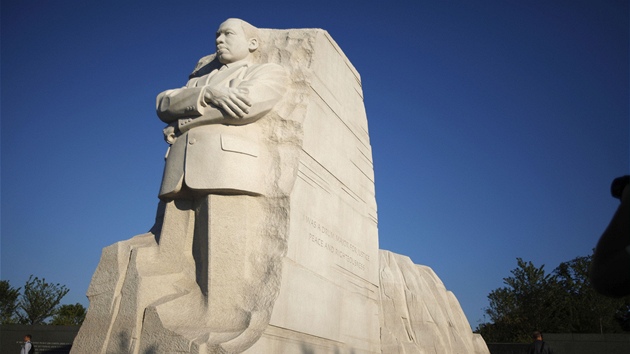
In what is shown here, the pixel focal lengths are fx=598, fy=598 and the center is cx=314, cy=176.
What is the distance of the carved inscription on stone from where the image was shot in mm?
6172

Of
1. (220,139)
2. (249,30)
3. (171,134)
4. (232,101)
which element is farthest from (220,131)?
(249,30)

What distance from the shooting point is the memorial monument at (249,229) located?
526 cm

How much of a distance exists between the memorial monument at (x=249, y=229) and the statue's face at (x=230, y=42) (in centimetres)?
1

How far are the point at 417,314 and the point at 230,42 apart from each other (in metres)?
7.72

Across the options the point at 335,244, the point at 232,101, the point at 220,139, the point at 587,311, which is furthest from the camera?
the point at 587,311

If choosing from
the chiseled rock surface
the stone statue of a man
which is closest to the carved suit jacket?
the stone statue of a man

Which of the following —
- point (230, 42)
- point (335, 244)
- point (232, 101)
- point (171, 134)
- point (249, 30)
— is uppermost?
point (249, 30)

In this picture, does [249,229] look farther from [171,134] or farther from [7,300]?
[7,300]

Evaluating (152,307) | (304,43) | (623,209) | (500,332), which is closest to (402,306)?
(304,43)

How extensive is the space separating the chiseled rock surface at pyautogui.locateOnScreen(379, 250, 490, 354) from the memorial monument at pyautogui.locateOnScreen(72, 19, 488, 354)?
15.2 feet

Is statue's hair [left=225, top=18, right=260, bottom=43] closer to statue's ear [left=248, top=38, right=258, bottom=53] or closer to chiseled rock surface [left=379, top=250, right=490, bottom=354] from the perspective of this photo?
statue's ear [left=248, top=38, right=258, bottom=53]

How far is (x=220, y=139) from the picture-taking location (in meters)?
5.64

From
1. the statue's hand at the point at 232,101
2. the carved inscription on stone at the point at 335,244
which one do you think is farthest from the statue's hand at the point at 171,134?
the carved inscription on stone at the point at 335,244

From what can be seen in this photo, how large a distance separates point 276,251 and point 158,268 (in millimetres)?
1167
